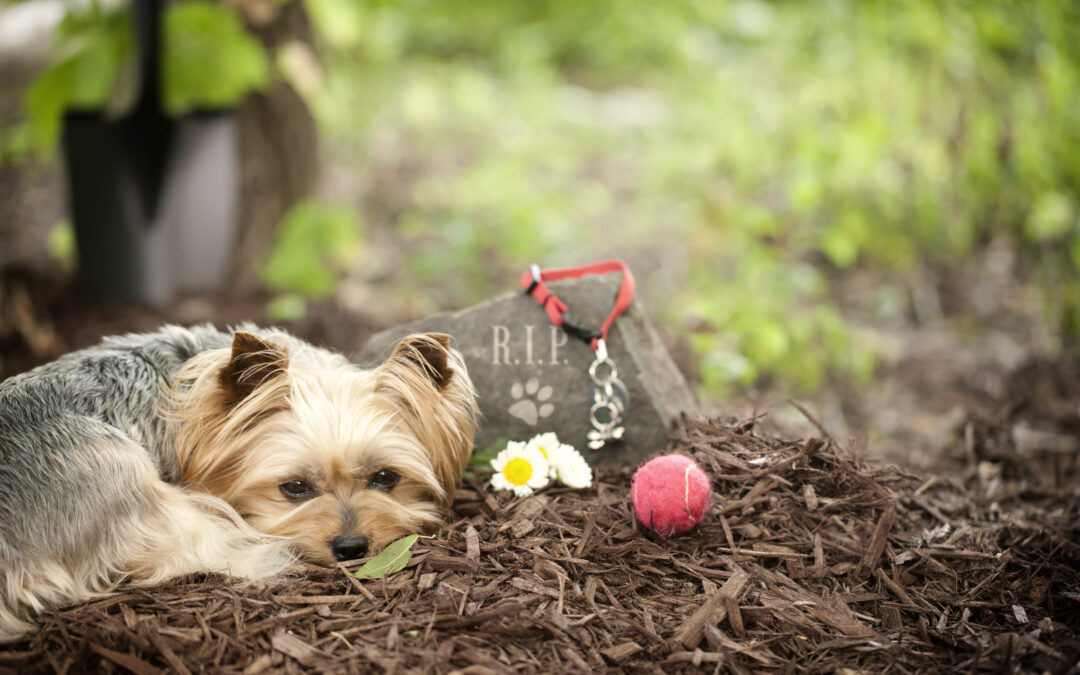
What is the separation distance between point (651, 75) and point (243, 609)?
13358 mm

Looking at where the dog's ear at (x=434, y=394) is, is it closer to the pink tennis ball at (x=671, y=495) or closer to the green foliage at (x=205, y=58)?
the pink tennis ball at (x=671, y=495)

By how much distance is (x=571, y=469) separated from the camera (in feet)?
11.0

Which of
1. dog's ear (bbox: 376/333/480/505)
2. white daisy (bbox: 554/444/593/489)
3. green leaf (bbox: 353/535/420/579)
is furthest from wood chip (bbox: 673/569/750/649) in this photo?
dog's ear (bbox: 376/333/480/505)

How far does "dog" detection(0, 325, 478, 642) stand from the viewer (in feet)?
8.57

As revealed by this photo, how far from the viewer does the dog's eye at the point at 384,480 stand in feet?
10.1

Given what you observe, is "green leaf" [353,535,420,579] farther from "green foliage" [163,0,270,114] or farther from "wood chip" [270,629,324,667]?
"green foliage" [163,0,270,114]

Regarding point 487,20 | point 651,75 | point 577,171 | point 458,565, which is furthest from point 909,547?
point 651,75

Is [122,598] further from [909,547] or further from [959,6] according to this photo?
[959,6]

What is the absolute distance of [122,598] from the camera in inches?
104

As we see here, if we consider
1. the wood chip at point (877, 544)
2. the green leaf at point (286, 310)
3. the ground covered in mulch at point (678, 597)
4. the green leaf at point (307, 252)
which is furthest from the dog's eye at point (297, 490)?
the green leaf at point (307, 252)

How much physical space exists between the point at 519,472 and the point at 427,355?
631 mm

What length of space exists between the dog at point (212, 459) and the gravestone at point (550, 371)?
0.36 meters

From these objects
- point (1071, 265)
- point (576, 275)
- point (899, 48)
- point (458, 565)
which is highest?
point (899, 48)

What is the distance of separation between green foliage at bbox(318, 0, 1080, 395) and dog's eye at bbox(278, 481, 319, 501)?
251 cm
